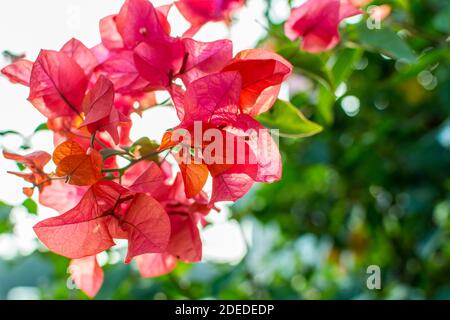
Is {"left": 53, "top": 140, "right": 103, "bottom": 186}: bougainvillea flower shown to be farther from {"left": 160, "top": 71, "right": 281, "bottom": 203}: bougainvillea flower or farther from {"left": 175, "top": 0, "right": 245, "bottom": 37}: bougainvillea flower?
{"left": 175, "top": 0, "right": 245, "bottom": 37}: bougainvillea flower

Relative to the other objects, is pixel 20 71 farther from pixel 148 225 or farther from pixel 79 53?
pixel 148 225

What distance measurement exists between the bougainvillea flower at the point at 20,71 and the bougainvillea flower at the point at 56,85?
2cm

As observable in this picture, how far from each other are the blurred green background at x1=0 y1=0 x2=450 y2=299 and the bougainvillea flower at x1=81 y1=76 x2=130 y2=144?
1.46 ft

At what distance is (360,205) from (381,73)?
258 mm

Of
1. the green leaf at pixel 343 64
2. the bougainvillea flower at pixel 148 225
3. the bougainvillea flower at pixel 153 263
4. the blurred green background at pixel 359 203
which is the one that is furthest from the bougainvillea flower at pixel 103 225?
the blurred green background at pixel 359 203

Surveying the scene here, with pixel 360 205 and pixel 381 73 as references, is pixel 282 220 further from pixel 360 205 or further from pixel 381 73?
pixel 381 73

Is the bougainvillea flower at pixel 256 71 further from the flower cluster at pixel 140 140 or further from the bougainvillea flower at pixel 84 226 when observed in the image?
the bougainvillea flower at pixel 84 226

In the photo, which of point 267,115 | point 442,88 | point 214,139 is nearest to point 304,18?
point 267,115

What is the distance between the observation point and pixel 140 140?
0.48 m

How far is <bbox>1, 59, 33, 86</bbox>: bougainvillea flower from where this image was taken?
506mm

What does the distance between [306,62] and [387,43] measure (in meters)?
0.08

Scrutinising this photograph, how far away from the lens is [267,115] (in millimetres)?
584

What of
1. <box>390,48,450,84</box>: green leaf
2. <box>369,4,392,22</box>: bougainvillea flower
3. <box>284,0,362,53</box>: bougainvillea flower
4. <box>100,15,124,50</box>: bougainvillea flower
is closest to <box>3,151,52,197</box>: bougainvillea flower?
<box>100,15,124,50</box>: bougainvillea flower

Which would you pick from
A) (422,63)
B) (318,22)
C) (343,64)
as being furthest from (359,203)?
(318,22)
